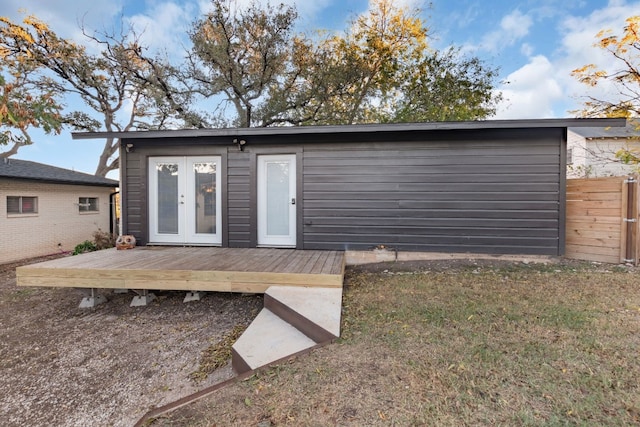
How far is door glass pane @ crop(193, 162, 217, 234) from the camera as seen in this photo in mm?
5297

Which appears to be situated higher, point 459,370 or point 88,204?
point 88,204

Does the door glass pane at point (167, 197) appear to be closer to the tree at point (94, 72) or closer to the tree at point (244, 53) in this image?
the tree at point (94, 72)

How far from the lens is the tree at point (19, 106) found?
442cm

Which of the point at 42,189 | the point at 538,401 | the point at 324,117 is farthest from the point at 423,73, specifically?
the point at 42,189

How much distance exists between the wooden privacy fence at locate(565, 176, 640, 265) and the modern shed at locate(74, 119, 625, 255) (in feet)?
2.24

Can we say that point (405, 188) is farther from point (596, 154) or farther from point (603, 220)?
point (596, 154)

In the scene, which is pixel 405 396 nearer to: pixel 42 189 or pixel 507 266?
pixel 507 266

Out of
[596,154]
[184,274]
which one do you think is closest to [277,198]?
[184,274]

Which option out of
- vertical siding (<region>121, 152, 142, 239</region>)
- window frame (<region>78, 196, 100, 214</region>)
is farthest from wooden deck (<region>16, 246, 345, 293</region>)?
window frame (<region>78, 196, 100, 214</region>)

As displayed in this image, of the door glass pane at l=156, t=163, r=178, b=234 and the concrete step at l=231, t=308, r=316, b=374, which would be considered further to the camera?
the door glass pane at l=156, t=163, r=178, b=234

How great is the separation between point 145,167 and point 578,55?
36.0 feet

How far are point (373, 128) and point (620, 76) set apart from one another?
6.73 metres

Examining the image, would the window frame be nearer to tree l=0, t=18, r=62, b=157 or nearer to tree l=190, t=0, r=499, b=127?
tree l=0, t=18, r=62, b=157

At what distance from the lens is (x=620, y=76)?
6.60 m
